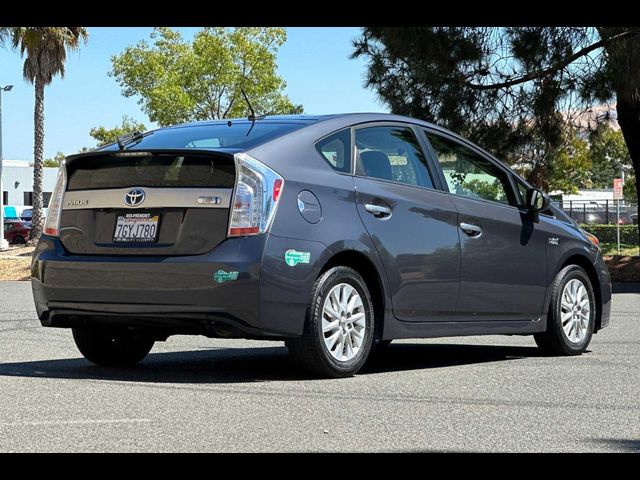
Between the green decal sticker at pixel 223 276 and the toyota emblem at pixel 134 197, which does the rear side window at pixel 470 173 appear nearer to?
the green decal sticker at pixel 223 276

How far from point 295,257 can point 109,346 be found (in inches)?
70.2

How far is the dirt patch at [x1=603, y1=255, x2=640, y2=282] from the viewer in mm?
22422

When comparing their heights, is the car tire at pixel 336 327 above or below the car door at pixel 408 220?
below

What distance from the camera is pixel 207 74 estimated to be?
62.2 m

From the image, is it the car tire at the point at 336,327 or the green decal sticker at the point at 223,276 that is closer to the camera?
the green decal sticker at the point at 223,276

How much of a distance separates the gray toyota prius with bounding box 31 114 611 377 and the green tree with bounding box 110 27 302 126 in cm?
5264

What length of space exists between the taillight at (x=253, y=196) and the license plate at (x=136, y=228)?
52 cm

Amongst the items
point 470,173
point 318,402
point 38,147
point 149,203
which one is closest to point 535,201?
point 470,173

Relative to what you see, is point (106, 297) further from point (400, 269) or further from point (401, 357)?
point (401, 357)

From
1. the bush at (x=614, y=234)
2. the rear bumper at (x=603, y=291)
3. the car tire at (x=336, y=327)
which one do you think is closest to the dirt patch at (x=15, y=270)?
the rear bumper at (x=603, y=291)

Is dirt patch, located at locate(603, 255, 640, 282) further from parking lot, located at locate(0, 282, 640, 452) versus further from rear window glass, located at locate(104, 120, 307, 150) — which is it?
rear window glass, located at locate(104, 120, 307, 150)

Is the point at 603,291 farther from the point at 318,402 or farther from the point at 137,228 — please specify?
the point at 137,228

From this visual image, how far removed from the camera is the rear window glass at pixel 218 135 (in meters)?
7.75
